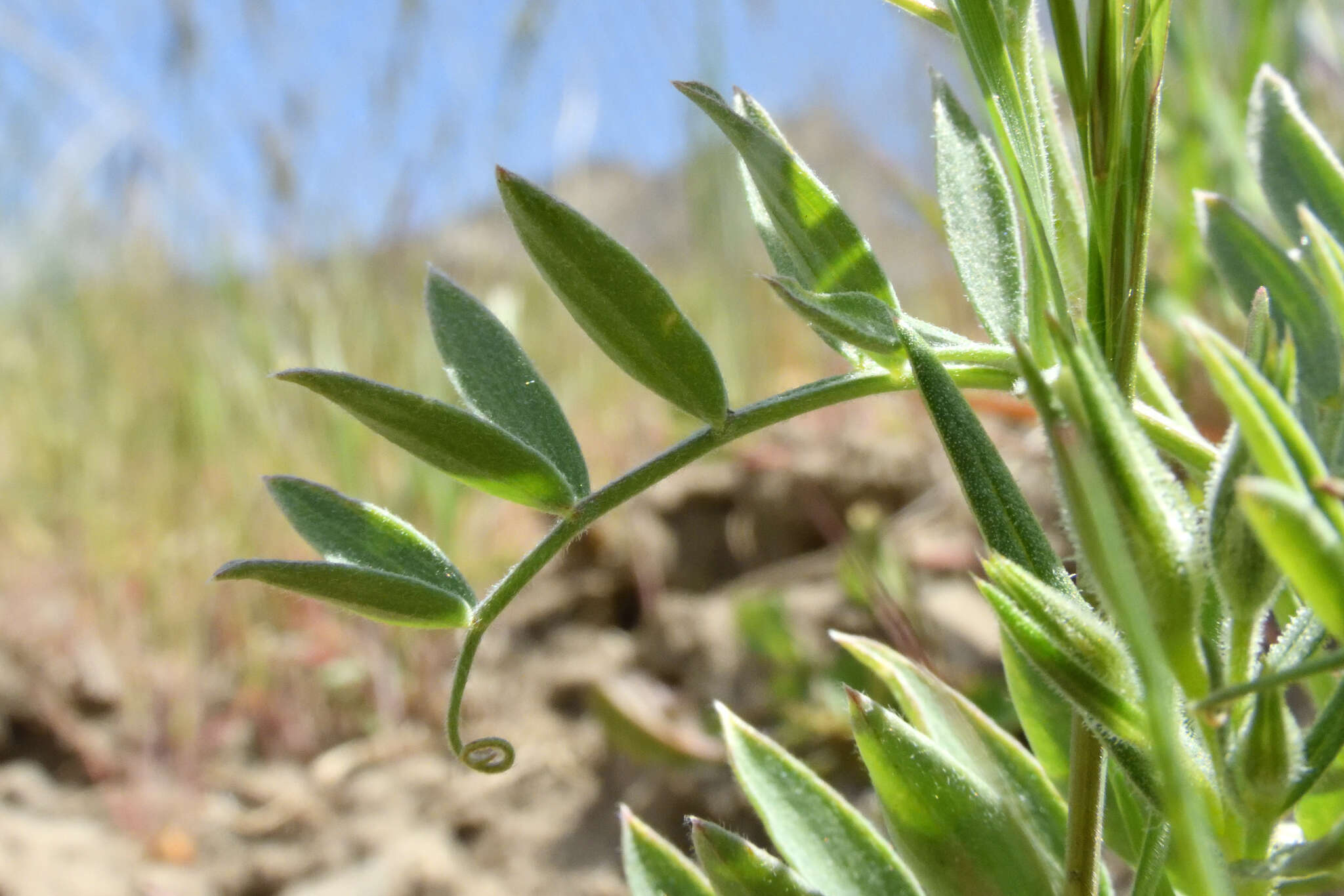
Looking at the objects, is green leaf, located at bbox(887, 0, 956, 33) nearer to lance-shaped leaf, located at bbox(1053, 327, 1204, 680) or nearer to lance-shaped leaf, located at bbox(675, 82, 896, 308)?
lance-shaped leaf, located at bbox(675, 82, 896, 308)

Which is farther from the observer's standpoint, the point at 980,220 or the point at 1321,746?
the point at 980,220

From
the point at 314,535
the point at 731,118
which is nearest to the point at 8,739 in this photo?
the point at 314,535

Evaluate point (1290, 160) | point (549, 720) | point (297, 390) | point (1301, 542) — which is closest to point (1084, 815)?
point (1301, 542)

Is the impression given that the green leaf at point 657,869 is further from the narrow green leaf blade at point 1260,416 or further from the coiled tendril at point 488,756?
the narrow green leaf blade at point 1260,416

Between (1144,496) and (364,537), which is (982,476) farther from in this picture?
(364,537)

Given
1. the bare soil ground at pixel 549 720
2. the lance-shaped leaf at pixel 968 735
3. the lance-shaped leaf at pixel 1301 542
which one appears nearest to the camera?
the lance-shaped leaf at pixel 1301 542

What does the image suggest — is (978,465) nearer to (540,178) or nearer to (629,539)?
(629,539)

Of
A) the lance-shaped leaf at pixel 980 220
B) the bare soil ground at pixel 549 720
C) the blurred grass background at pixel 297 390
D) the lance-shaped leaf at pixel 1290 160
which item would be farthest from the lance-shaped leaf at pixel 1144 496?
the blurred grass background at pixel 297 390
